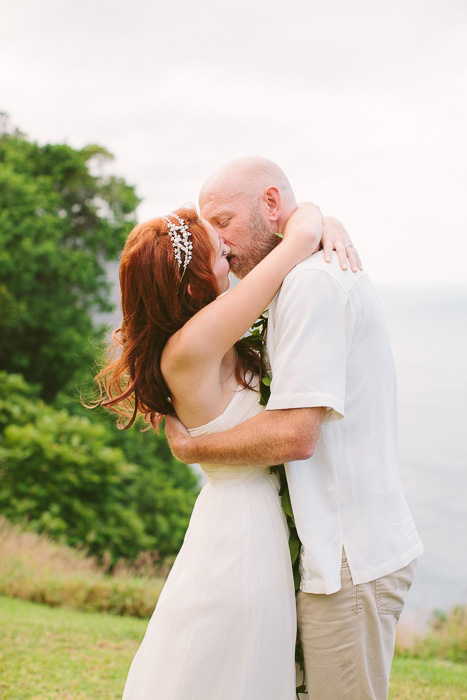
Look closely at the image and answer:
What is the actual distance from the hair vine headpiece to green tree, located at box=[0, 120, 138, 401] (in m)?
9.90

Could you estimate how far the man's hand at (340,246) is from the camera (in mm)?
2367

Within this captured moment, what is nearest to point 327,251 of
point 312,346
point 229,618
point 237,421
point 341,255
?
point 341,255

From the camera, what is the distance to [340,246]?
2.41 meters

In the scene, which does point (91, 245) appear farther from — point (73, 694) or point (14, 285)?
point (73, 694)

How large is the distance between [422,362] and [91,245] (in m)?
6.42

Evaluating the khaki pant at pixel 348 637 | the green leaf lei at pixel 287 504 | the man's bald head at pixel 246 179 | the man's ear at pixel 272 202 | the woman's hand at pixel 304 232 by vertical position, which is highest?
the man's bald head at pixel 246 179

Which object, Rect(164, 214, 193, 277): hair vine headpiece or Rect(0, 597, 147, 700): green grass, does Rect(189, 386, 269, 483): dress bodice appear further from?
Rect(0, 597, 147, 700): green grass

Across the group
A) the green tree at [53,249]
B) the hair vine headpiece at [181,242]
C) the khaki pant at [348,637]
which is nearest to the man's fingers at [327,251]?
the hair vine headpiece at [181,242]

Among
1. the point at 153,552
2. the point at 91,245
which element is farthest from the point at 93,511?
the point at 91,245

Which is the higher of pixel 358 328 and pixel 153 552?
pixel 358 328

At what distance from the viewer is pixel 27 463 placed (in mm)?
9234

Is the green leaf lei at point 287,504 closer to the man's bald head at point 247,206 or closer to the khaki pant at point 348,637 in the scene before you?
the khaki pant at point 348,637

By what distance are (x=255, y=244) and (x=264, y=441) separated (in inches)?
31.1

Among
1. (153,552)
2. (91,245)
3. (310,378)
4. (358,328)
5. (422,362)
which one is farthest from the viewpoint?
(91,245)
